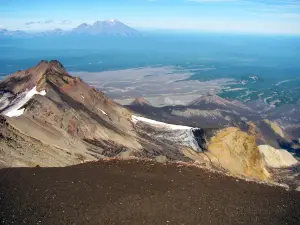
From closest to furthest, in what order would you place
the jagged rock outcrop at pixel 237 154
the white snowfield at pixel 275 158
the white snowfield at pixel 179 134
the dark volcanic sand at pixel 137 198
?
1. the dark volcanic sand at pixel 137 198
2. the jagged rock outcrop at pixel 237 154
3. the white snowfield at pixel 179 134
4. the white snowfield at pixel 275 158

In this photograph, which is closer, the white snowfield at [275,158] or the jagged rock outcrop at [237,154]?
the jagged rock outcrop at [237,154]

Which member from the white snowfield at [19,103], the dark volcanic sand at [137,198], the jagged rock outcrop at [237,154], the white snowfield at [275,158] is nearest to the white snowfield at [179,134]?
the jagged rock outcrop at [237,154]

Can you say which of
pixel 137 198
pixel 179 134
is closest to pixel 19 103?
pixel 179 134

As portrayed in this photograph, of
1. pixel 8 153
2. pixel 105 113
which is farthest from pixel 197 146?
pixel 8 153

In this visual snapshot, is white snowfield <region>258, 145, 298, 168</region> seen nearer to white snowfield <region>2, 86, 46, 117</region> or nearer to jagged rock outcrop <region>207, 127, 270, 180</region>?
jagged rock outcrop <region>207, 127, 270, 180</region>

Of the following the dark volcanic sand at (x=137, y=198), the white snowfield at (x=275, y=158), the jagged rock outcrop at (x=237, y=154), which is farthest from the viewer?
the white snowfield at (x=275, y=158)

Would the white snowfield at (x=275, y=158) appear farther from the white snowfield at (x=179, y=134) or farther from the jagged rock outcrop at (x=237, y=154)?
the white snowfield at (x=179, y=134)
